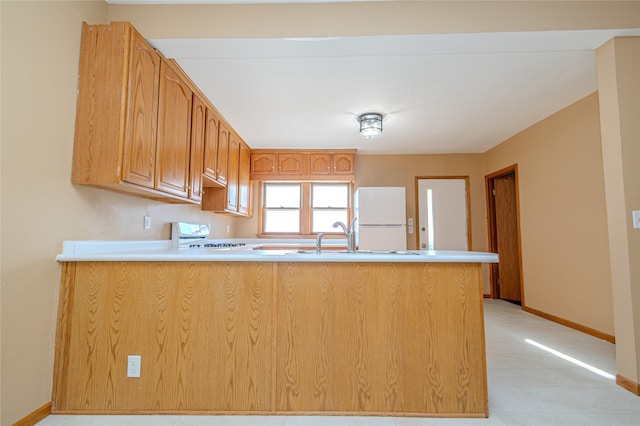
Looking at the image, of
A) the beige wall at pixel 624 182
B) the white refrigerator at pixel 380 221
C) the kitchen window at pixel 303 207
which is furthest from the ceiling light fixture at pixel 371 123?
the beige wall at pixel 624 182

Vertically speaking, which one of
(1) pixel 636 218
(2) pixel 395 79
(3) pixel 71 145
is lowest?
(1) pixel 636 218

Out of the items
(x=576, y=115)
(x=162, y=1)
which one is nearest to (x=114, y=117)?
(x=162, y=1)

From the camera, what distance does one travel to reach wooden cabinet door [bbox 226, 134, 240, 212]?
12.2ft

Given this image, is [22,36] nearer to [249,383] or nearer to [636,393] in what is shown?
[249,383]

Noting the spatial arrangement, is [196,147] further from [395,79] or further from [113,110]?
[395,79]

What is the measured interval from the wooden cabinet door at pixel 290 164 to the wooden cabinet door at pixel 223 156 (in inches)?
43.8

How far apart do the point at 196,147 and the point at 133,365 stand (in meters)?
1.81

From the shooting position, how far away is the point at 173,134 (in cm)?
233

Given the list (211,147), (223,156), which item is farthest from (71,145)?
(223,156)

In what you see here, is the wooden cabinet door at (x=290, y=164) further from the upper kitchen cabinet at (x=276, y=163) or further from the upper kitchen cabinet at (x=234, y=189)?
the upper kitchen cabinet at (x=234, y=189)

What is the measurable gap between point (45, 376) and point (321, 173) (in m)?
3.69

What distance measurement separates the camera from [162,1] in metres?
2.01

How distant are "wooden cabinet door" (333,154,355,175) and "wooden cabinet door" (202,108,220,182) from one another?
1.92 meters

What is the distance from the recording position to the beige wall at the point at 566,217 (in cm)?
294
